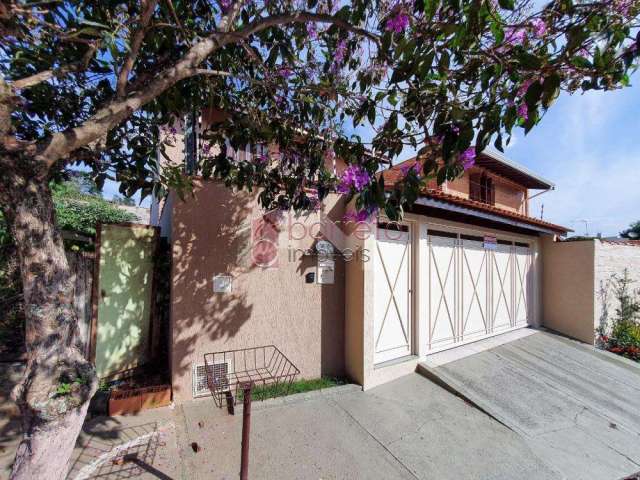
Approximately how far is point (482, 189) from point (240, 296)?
10.1 m

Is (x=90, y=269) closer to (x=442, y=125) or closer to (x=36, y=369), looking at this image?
(x=36, y=369)

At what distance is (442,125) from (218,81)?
2.87 m

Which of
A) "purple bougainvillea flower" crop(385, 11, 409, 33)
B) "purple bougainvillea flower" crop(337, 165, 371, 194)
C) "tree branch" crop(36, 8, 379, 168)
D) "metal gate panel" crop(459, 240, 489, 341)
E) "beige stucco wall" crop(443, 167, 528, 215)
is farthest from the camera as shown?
"beige stucco wall" crop(443, 167, 528, 215)

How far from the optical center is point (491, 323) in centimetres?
712

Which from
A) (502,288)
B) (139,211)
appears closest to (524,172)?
(502,288)

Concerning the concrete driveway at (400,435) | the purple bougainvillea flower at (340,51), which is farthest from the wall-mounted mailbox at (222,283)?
the purple bougainvillea flower at (340,51)

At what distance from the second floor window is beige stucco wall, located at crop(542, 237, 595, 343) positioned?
2597mm

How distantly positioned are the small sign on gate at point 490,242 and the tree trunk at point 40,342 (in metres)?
7.75

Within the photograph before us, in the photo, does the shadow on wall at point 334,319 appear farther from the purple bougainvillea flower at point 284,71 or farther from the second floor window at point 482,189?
the second floor window at point 482,189

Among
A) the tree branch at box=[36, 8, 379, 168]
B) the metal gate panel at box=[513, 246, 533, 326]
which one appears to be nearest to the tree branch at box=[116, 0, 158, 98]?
the tree branch at box=[36, 8, 379, 168]

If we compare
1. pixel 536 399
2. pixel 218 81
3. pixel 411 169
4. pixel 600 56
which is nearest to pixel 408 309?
pixel 536 399

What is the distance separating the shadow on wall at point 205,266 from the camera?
152 inches

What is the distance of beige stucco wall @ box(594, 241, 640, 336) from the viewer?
7715 millimetres

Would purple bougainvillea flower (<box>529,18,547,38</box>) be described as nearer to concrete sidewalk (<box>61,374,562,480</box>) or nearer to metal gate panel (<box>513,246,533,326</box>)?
concrete sidewalk (<box>61,374,562,480</box>)
